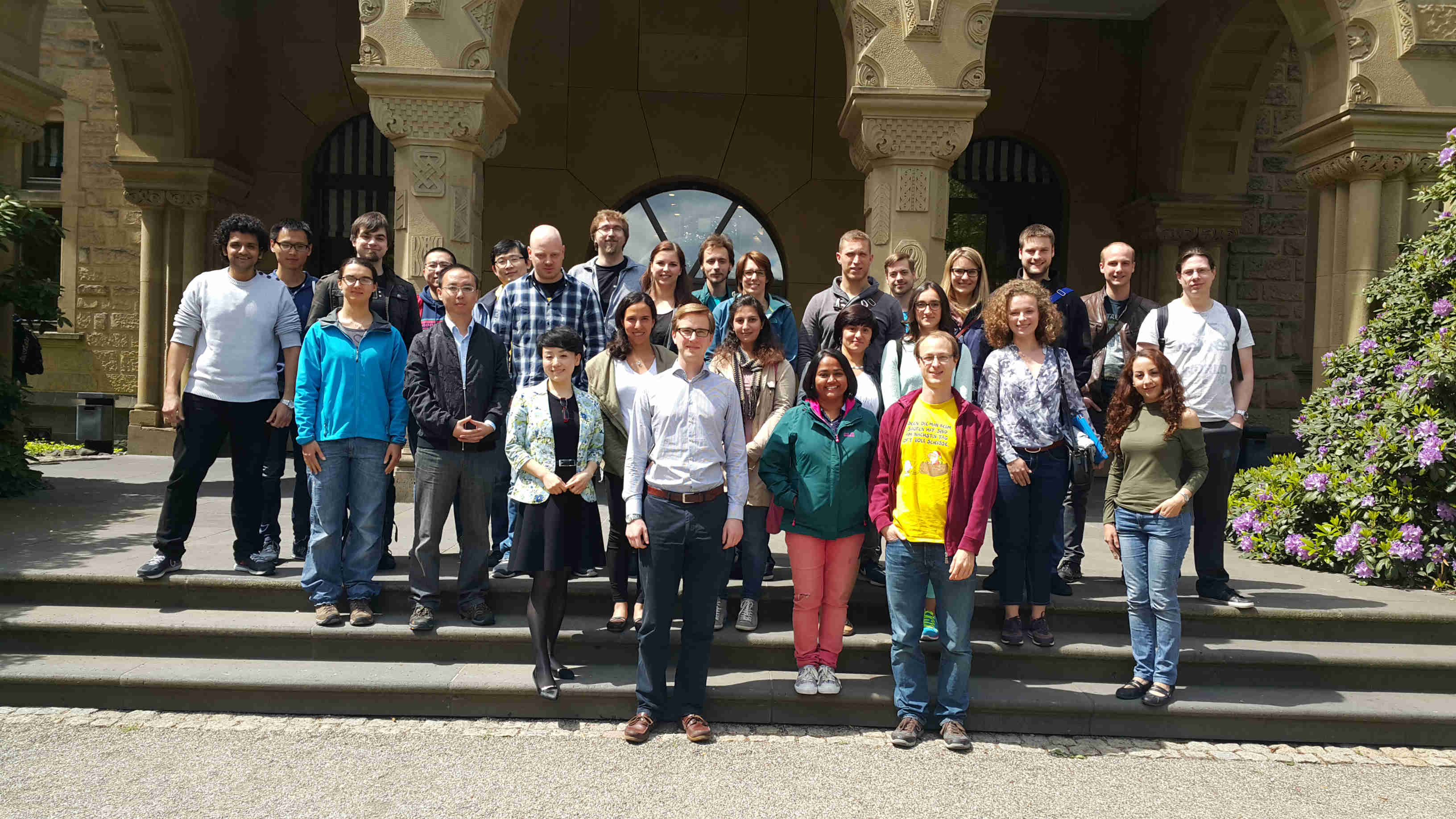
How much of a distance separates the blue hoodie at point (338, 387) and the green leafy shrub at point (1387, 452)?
18.5 feet

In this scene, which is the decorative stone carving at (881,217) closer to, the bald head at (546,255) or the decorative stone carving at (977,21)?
the decorative stone carving at (977,21)

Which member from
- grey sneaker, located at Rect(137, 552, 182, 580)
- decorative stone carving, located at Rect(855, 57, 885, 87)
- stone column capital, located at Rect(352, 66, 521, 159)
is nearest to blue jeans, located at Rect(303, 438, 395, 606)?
grey sneaker, located at Rect(137, 552, 182, 580)

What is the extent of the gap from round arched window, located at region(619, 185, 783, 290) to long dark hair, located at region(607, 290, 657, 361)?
7.03 meters


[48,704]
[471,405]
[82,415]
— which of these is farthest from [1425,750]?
[82,415]

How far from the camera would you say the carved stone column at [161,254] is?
35.5 ft

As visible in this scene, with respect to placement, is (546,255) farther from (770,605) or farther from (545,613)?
(770,605)

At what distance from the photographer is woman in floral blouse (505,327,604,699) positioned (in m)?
4.26

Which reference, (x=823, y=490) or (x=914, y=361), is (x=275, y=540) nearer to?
(x=823, y=490)

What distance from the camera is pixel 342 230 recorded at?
38.8ft

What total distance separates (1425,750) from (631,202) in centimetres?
944

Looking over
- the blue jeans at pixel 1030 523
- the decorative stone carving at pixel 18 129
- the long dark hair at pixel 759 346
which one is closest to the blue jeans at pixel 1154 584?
the blue jeans at pixel 1030 523

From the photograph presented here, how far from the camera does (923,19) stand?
7098 mm

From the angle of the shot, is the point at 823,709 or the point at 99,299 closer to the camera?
the point at 823,709

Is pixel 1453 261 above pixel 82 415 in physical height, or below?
above
